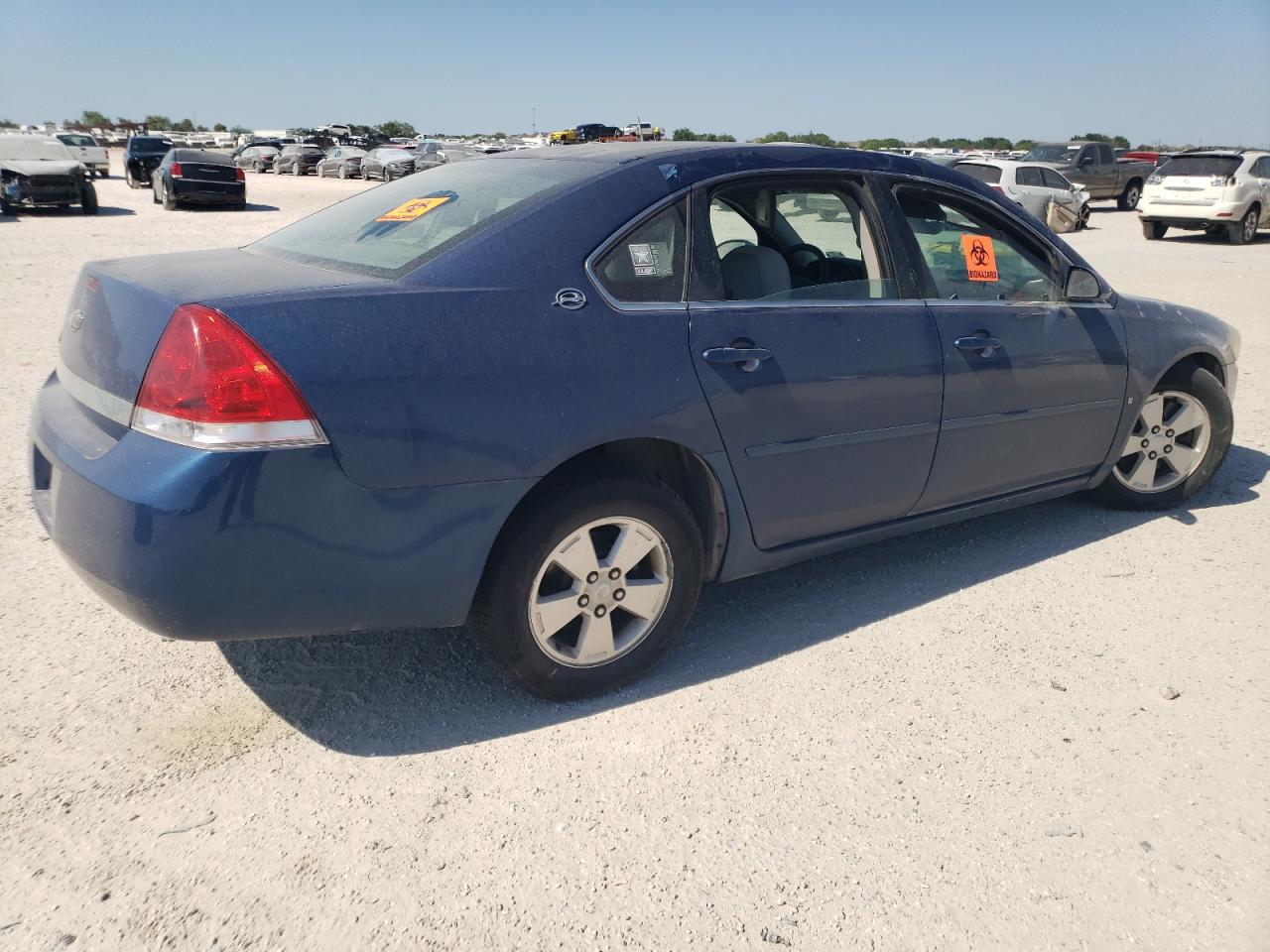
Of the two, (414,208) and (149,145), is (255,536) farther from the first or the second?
(149,145)

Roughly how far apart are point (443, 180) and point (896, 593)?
90.4 inches

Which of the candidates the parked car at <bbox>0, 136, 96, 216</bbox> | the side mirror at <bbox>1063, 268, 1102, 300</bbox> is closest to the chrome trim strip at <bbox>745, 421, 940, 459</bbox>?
the side mirror at <bbox>1063, 268, 1102, 300</bbox>

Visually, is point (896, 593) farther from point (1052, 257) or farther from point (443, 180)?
point (443, 180)

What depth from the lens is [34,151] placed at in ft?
68.5

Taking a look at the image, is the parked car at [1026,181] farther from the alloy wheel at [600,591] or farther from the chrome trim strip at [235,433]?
the chrome trim strip at [235,433]

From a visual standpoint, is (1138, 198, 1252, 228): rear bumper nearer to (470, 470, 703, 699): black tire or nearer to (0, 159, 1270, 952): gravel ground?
(0, 159, 1270, 952): gravel ground

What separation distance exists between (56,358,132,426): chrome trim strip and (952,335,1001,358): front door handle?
2.71 metres

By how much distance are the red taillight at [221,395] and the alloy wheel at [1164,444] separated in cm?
375

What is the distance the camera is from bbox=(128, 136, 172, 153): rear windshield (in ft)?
102

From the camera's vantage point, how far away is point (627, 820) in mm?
2541

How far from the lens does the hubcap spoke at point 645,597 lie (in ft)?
9.88

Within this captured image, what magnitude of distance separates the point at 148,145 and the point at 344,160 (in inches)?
294

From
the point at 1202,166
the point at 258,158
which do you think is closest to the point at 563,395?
the point at 1202,166

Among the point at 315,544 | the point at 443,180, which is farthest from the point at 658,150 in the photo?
the point at 315,544
